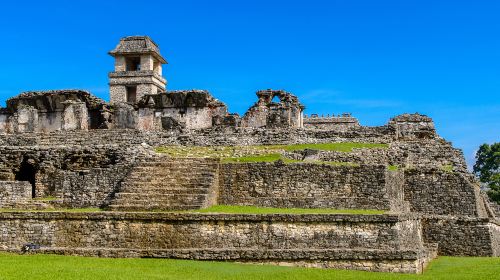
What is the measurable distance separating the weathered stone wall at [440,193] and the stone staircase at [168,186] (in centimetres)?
702

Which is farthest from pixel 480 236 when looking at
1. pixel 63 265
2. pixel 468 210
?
pixel 63 265

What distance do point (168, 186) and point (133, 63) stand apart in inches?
1237

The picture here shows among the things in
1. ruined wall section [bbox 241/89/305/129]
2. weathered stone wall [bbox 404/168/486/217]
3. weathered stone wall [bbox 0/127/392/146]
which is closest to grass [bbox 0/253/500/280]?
weathered stone wall [bbox 404/168/486/217]

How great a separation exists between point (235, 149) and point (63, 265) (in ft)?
36.1

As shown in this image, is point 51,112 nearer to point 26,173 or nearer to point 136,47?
point 136,47

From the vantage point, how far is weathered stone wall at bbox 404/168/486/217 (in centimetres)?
2147

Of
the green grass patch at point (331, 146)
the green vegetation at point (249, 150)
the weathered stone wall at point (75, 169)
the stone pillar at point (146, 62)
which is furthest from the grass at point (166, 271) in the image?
the stone pillar at point (146, 62)

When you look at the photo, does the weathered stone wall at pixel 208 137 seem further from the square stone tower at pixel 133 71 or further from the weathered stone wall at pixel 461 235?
the square stone tower at pixel 133 71

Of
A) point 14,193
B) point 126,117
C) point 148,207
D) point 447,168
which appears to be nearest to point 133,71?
point 126,117

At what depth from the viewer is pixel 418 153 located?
24.6 m

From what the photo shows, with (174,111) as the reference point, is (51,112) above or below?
above

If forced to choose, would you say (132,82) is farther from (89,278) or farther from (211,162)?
(89,278)

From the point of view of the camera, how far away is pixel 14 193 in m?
20.8

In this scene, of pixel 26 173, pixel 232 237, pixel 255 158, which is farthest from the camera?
pixel 26 173
